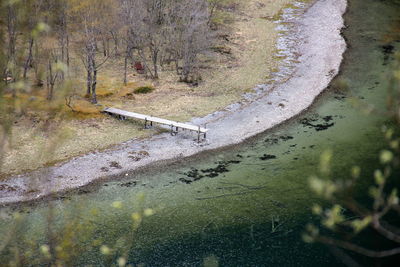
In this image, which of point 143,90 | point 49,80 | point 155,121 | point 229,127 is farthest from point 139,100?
Answer: point 229,127

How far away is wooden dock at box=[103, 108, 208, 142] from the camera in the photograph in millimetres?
25391

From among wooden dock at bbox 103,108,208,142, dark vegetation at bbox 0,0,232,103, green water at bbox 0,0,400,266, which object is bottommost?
green water at bbox 0,0,400,266

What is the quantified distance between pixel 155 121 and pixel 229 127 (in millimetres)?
4297

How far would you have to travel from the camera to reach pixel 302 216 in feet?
63.7

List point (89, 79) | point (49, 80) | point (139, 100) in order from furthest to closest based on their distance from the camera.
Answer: point (139, 100) → point (49, 80) → point (89, 79)

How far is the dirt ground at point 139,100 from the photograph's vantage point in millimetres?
24375

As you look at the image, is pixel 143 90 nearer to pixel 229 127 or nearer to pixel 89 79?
pixel 89 79

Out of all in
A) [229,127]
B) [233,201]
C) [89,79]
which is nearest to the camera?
[233,201]

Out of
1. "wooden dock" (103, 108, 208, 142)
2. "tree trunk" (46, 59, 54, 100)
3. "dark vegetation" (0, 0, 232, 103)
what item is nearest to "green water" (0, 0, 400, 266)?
"wooden dock" (103, 108, 208, 142)

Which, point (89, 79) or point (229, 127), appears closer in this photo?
point (229, 127)

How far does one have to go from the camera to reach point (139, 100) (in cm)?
3005

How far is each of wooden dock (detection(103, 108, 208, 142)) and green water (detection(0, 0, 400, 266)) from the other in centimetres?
168

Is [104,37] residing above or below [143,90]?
above

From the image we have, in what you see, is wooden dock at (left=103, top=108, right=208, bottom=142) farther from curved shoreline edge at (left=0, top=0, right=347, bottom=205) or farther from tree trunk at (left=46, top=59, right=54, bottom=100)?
tree trunk at (left=46, top=59, right=54, bottom=100)
